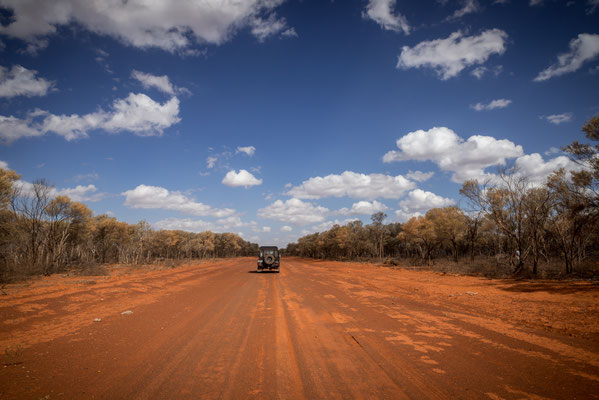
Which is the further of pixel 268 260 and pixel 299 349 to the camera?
pixel 268 260

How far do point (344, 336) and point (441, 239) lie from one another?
122 ft

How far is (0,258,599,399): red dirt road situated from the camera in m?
3.92

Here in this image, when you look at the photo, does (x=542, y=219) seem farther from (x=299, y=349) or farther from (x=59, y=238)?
(x=59, y=238)

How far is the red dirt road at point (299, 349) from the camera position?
3.92 metres

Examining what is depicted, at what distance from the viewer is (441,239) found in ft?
124

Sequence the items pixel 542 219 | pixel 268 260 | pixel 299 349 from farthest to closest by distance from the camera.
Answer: pixel 268 260 < pixel 542 219 < pixel 299 349

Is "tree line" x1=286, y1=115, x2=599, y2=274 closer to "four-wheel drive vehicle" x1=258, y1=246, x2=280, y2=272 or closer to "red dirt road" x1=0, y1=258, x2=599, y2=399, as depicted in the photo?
"red dirt road" x1=0, y1=258, x2=599, y2=399

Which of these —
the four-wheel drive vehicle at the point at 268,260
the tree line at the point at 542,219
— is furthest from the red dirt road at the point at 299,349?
the four-wheel drive vehicle at the point at 268,260

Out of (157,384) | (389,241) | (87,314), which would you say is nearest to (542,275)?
(157,384)

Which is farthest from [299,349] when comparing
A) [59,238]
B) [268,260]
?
[59,238]

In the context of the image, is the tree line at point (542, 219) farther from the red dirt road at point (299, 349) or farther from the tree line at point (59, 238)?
the tree line at point (59, 238)

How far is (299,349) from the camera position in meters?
5.50

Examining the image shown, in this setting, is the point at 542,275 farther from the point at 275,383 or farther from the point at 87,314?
the point at 87,314

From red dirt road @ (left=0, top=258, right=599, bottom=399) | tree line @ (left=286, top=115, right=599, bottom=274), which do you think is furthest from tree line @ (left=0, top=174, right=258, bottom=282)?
tree line @ (left=286, top=115, right=599, bottom=274)
